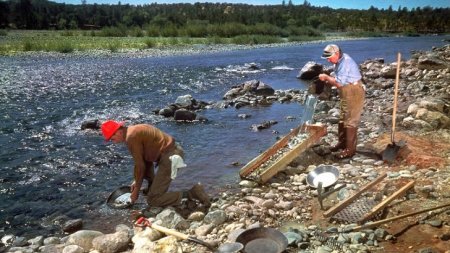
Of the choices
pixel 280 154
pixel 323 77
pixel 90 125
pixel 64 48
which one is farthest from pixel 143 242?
pixel 64 48

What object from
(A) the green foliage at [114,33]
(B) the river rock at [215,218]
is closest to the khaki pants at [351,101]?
(B) the river rock at [215,218]

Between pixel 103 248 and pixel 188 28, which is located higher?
pixel 188 28

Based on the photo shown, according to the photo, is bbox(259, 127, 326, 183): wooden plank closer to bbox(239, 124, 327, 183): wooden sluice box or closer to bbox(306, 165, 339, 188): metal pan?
bbox(239, 124, 327, 183): wooden sluice box

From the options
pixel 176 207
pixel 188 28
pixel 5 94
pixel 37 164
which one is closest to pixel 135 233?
pixel 176 207

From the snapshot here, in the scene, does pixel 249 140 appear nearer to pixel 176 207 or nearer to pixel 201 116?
pixel 201 116

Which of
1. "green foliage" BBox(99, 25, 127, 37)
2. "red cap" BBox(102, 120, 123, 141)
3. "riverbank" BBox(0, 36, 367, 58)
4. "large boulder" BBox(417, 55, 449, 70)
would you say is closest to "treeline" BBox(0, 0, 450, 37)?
"green foliage" BBox(99, 25, 127, 37)

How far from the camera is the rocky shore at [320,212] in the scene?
4.90 meters

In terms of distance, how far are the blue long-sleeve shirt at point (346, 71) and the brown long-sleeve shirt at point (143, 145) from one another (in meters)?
3.65

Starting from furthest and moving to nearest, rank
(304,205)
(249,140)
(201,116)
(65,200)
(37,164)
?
(201,116)
(249,140)
(37,164)
(65,200)
(304,205)

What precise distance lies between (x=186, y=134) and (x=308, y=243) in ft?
24.9

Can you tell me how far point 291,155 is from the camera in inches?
289

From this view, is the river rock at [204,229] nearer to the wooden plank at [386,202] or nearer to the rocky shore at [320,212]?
the rocky shore at [320,212]

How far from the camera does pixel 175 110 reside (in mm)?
14664

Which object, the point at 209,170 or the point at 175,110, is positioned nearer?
the point at 209,170
